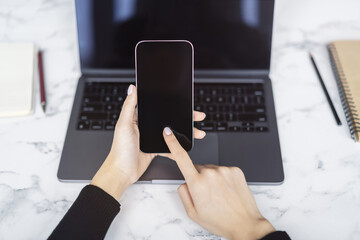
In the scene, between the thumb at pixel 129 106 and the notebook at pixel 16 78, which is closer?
the thumb at pixel 129 106

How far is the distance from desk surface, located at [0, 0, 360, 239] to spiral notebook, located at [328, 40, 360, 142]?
0.02 meters

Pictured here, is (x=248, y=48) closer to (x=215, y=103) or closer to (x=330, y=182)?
(x=215, y=103)

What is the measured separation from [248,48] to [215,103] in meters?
0.14

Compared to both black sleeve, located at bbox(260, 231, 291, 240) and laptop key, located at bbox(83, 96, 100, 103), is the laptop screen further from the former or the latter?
black sleeve, located at bbox(260, 231, 291, 240)

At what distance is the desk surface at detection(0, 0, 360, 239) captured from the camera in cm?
62

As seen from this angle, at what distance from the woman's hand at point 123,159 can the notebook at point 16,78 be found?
23 centimetres

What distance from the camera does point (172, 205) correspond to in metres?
0.64

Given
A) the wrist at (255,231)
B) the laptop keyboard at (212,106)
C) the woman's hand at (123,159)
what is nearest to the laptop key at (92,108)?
the laptop keyboard at (212,106)

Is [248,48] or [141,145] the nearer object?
[141,145]

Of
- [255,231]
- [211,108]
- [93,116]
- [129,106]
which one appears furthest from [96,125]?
[255,231]

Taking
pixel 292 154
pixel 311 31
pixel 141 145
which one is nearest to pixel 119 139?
pixel 141 145

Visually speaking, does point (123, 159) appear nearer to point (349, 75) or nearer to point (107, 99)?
point (107, 99)

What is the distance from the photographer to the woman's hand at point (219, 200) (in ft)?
1.89

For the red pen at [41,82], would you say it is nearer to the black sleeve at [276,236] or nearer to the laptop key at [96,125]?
the laptop key at [96,125]
